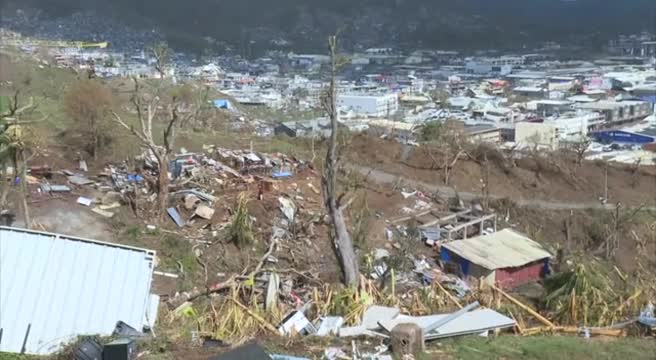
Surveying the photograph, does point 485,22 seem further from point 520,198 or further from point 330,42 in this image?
point 330,42

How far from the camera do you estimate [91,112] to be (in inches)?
572

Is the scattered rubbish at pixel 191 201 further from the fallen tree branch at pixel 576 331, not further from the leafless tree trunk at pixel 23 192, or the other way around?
the fallen tree branch at pixel 576 331

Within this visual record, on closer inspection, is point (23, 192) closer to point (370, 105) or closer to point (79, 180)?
point (79, 180)

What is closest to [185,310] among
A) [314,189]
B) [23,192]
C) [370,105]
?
[23,192]

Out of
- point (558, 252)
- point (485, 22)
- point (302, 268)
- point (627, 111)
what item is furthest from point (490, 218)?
point (485, 22)

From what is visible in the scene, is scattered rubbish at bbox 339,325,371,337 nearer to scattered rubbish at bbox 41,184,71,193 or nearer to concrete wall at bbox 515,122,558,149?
scattered rubbish at bbox 41,184,71,193

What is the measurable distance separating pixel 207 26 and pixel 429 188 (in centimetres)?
7615

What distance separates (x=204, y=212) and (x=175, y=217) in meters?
0.44

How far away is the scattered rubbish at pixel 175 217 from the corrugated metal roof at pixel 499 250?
13.8ft

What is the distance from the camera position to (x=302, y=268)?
10.6 meters

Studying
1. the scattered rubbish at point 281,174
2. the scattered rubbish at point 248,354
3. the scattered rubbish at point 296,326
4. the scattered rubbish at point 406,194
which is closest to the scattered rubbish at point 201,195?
the scattered rubbish at point 281,174

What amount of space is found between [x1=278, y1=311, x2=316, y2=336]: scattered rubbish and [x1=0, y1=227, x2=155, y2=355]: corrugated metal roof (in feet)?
3.83

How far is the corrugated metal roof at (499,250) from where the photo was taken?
39.3 feet

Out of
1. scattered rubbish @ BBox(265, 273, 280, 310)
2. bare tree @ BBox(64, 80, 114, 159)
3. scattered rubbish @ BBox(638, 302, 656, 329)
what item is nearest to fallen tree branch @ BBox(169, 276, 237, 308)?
scattered rubbish @ BBox(265, 273, 280, 310)
